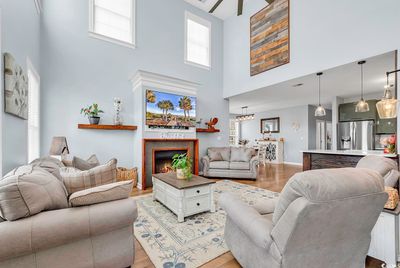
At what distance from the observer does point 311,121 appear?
8.04 m

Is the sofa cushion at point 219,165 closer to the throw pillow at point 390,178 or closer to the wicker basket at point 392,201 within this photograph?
the throw pillow at point 390,178

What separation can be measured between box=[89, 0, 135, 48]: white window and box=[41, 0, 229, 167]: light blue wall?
0.44 ft

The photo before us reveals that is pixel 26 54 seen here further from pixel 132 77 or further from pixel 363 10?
pixel 363 10

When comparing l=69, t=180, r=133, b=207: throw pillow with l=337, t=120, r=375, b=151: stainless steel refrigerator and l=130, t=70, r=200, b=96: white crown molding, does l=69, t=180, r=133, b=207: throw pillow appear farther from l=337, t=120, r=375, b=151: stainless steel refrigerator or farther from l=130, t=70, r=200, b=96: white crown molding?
l=337, t=120, r=375, b=151: stainless steel refrigerator

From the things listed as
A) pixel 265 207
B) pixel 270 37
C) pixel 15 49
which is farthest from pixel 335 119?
pixel 15 49

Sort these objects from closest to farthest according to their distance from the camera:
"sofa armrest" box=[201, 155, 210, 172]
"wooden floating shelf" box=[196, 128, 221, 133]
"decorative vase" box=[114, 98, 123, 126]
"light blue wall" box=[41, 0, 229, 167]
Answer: "light blue wall" box=[41, 0, 229, 167], "decorative vase" box=[114, 98, 123, 126], "sofa armrest" box=[201, 155, 210, 172], "wooden floating shelf" box=[196, 128, 221, 133]

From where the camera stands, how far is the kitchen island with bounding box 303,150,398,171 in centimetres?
326

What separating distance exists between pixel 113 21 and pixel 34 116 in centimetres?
277

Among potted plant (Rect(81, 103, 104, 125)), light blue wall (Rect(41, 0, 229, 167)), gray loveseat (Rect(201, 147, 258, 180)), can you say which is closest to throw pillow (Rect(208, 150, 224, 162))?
gray loveseat (Rect(201, 147, 258, 180))

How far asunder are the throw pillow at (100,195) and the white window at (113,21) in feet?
13.0

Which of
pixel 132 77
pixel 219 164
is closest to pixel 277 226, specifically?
pixel 219 164

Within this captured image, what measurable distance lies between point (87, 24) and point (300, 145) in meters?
8.69

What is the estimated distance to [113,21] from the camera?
14.2ft

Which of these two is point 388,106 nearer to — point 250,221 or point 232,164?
point 250,221
